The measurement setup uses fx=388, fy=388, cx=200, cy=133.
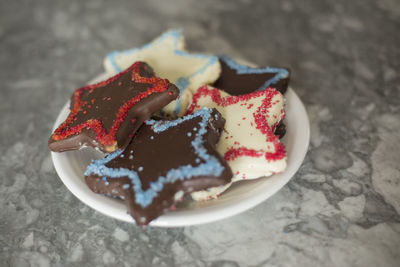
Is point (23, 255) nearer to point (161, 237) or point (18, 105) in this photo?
point (161, 237)

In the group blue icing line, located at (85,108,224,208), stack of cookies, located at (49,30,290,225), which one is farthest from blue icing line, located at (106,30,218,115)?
blue icing line, located at (85,108,224,208)

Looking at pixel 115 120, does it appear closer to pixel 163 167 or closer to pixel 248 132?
pixel 163 167

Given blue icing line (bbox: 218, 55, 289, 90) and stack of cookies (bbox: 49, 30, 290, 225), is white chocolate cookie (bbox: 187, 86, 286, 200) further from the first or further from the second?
blue icing line (bbox: 218, 55, 289, 90)

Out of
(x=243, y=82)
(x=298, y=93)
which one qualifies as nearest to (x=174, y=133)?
(x=243, y=82)

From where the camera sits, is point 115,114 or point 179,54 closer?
point 115,114

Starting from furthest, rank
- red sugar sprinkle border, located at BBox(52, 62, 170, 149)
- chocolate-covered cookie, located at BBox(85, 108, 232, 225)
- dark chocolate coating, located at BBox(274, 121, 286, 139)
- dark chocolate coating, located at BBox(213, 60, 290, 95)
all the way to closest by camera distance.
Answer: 1. dark chocolate coating, located at BBox(213, 60, 290, 95)
2. dark chocolate coating, located at BBox(274, 121, 286, 139)
3. red sugar sprinkle border, located at BBox(52, 62, 170, 149)
4. chocolate-covered cookie, located at BBox(85, 108, 232, 225)

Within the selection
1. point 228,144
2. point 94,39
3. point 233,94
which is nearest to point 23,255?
point 228,144
